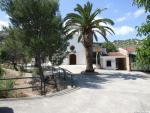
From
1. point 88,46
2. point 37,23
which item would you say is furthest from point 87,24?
point 37,23

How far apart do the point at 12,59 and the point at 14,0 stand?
39.4 feet

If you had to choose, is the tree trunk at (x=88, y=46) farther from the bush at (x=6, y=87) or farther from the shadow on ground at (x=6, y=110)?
the shadow on ground at (x=6, y=110)

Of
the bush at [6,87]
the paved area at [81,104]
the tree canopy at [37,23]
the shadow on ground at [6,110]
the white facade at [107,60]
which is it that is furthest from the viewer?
the white facade at [107,60]

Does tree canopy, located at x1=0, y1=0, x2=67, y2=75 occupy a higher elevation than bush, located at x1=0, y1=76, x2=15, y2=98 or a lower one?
higher

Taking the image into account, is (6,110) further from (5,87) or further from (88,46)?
(88,46)

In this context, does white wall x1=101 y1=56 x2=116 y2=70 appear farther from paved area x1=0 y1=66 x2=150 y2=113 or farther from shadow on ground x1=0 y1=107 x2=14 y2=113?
shadow on ground x1=0 y1=107 x2=14 y2=113

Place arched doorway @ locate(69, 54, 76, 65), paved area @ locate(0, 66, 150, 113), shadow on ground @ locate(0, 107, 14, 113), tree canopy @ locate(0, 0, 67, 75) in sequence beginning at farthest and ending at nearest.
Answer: arched doorway @ locate(69, 54, 76, 65)
tree canopy @ locate(0, 0, 67, 75)
paved area @ locate(0, 66, 150, 113)
shadow on ground @ locate(0, 107, 14, 113)

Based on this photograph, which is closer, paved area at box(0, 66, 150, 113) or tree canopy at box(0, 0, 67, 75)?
paved area at box(0, 66, 150, 113)

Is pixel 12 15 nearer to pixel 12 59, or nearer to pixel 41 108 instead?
pixel 12 59

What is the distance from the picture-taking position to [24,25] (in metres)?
24.9

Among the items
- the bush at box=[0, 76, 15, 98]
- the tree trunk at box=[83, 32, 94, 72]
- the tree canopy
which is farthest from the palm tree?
the bush at box=[0, 76, 15, 98]

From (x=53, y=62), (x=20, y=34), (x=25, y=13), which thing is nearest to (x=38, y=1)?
(x=25, y=13)

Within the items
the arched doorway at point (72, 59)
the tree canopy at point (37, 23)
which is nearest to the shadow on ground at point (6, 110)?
the tree canopy at point (37, 23)

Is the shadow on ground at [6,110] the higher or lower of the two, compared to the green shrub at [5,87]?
lower
